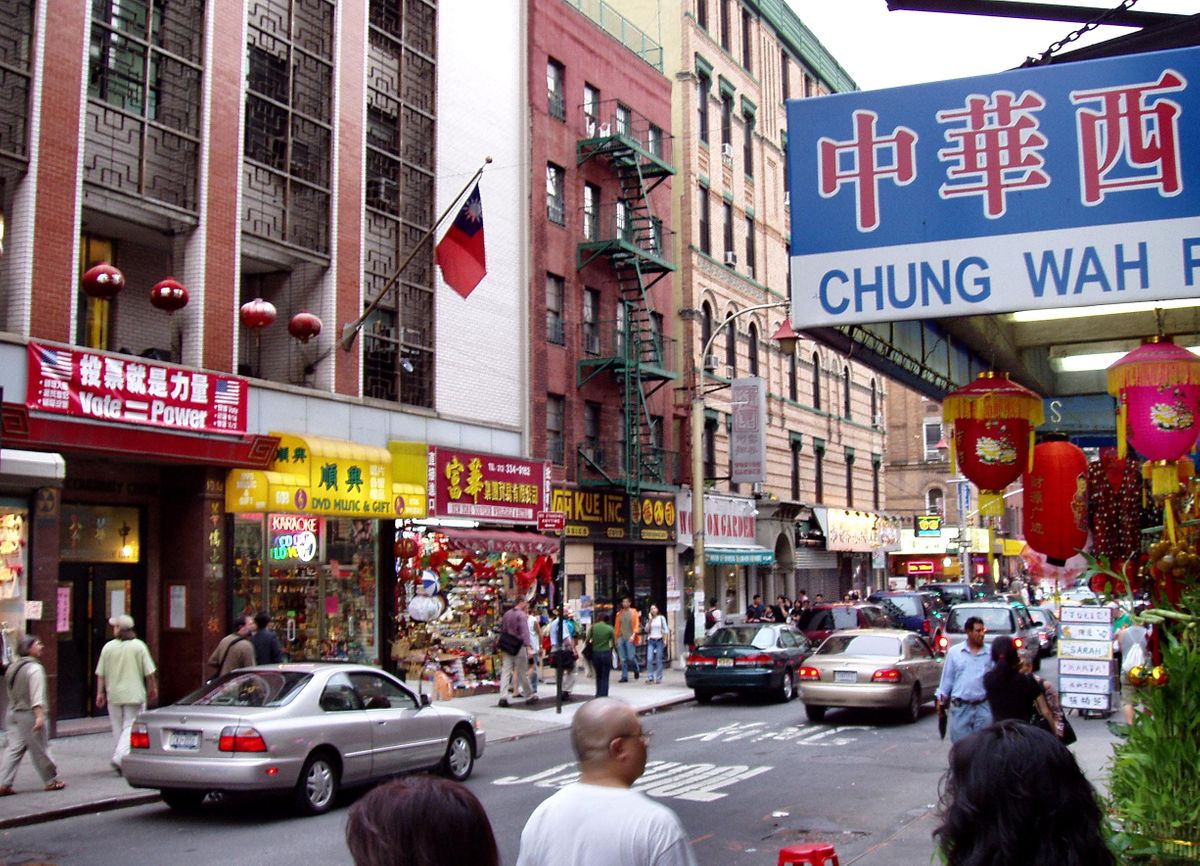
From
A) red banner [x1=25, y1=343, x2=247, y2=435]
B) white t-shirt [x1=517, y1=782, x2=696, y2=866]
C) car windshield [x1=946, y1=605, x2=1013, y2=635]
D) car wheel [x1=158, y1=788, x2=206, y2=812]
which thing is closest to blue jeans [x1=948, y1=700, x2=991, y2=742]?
white t-shirt [x1=517, y1=782, x2=696, y2=866]

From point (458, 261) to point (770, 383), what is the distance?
68.2 ft

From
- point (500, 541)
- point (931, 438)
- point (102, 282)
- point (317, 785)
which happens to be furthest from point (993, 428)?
point (931, 438)

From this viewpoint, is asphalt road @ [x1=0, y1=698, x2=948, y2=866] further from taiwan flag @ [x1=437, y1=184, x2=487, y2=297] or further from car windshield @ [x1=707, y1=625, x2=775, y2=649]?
taiwan flag @ [x1=437, y1=184, x2=487, y2=297]

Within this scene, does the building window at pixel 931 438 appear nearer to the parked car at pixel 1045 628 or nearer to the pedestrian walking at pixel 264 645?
the parked car at pixel 1045 628

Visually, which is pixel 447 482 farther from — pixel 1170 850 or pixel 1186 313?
pixel 1170 850

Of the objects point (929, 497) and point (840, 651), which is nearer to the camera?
point (840, 651)

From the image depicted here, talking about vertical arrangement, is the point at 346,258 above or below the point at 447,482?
above

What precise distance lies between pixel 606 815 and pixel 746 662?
1874cm

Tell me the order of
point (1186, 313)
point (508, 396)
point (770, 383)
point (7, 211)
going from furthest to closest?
point (770, 383) → point (508, 396) → point (7, 211) → point (1186, 313)

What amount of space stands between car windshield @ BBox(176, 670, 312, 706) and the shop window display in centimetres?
727

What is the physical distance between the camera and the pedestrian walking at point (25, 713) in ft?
41.1

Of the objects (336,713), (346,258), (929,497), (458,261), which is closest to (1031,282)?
(336,713)

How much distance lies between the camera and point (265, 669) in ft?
42.1

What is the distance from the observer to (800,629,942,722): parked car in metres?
19.0
